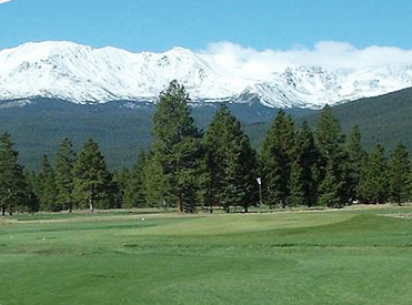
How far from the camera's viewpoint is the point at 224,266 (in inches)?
953

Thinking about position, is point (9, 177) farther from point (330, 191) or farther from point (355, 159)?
Answer: point (355, 159)

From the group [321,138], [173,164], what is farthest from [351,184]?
[173,164]

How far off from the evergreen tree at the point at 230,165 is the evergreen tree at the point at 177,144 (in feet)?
11.4

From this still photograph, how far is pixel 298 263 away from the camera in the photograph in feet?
80.2

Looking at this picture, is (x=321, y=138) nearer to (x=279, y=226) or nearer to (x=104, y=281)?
(x=279, y=226)

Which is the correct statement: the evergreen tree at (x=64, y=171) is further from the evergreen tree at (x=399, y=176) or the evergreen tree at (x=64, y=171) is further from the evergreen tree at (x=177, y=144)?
the evergreen tree at (x=399, y=176)

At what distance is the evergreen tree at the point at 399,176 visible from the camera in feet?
330

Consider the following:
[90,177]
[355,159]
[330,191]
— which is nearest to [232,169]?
[330,191]

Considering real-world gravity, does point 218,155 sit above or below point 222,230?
above

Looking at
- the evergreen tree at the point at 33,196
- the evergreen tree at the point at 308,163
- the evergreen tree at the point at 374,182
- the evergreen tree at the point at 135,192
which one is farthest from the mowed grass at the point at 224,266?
the evergreen tree at the point at 135,192

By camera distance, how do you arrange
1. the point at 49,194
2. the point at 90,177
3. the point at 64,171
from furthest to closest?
the point at 49,194
the point at 64,171
the point at 90,177

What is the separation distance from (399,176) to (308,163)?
1676cm

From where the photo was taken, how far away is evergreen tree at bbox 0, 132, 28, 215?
101 meters

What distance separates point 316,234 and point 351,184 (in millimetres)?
57391
